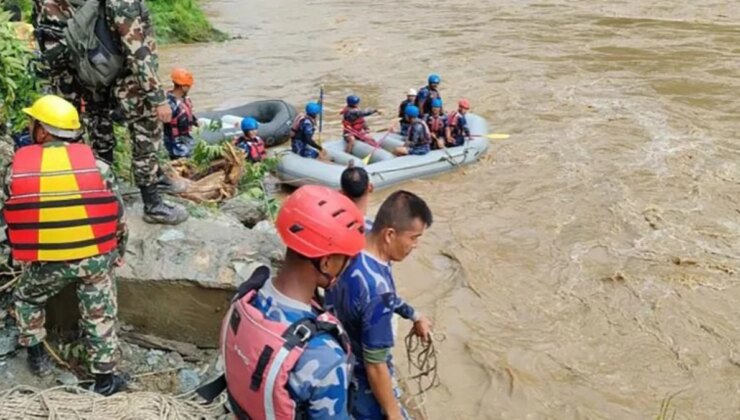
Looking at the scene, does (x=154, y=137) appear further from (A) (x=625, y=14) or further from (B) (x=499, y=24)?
(A) (x=625, y=14)

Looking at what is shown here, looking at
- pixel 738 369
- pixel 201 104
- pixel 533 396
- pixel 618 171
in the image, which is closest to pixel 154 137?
pixel 533 396

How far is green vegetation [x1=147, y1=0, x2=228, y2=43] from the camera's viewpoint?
1769 cm

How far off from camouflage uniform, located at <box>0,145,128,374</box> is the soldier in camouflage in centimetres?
78

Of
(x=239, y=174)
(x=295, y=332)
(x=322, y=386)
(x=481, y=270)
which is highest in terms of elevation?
(x=295, y=332)

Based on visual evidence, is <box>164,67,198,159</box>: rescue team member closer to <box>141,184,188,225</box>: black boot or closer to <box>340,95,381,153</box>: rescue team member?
<box>340,95,381,153</box>: rescue team member

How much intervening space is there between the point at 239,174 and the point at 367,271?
389 centimetres

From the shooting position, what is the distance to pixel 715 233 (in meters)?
7.40

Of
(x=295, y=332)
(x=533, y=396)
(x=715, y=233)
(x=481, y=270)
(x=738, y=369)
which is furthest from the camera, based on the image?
(x=715, y=233)

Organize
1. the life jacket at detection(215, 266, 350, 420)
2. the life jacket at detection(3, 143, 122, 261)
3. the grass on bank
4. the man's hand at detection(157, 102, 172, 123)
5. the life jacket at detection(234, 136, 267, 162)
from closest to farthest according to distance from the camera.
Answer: the life jacket at detection(215, 266, 350, 420) < the life jacket at detection(3, 143, 122, 261) < the man's hand at detection(157, 102, 172, 123) < the life jacket at detection(234, 136, 267, 162) < the grass on bank

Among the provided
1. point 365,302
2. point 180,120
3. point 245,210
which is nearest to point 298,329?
point 365,302

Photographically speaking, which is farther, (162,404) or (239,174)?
(239,174)

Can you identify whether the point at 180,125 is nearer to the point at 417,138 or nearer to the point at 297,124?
the point at 297,124

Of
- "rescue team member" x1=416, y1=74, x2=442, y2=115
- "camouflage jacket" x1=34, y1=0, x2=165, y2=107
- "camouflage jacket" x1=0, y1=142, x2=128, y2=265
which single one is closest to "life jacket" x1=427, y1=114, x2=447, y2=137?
"rescue team member" x1=416, y1=74, x2=442, y2=115

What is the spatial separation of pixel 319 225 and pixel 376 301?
58 centimetres
